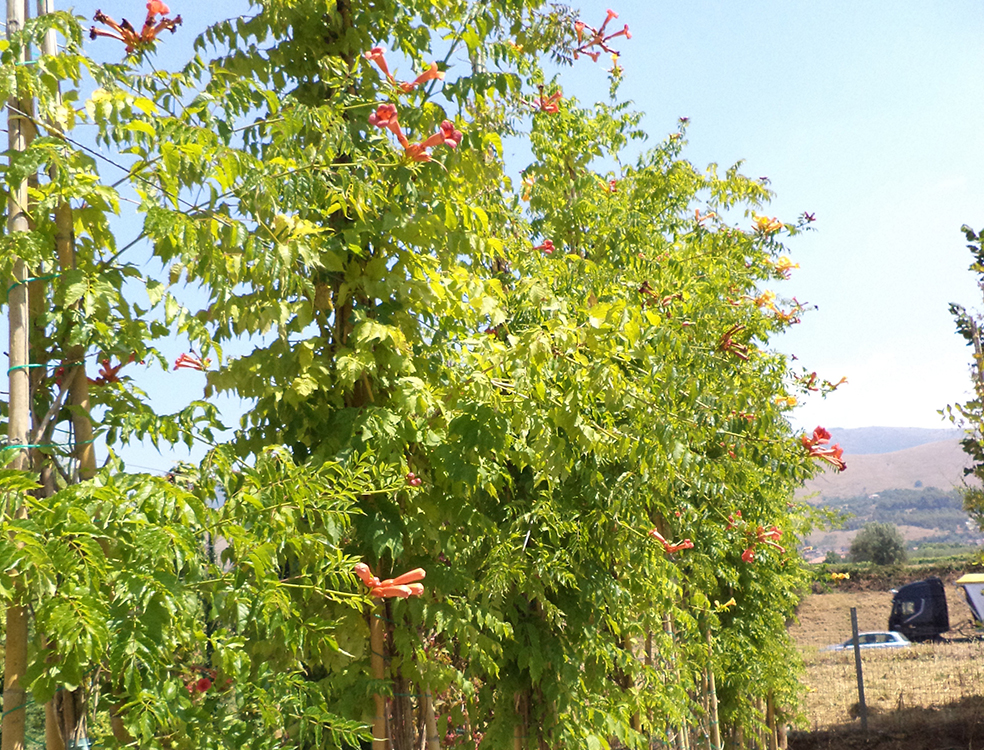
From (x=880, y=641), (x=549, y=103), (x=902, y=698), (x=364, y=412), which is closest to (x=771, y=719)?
(x=902, y=698)

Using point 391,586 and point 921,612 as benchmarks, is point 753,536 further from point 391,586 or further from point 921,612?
point 921,612

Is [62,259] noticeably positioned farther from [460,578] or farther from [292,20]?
[460,578]

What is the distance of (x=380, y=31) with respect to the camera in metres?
3.04

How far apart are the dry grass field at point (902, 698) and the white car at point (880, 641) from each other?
3.84 ft

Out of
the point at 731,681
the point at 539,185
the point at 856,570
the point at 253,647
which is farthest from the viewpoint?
the point at 856,570

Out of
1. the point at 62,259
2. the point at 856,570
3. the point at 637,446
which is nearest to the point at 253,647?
the point at 62,259

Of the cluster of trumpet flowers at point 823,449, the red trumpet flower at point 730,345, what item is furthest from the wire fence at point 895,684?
the red trumpet flower at point 730,345

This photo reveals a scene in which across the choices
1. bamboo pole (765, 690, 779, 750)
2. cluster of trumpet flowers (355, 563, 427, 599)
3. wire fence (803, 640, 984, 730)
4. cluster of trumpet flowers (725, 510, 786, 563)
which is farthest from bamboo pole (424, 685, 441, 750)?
wire fence (803, 640, 984, 730)

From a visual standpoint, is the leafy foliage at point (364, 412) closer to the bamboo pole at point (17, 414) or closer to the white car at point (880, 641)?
the bamboo pole at point (17, 414)

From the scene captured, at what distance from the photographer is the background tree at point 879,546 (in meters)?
40.3

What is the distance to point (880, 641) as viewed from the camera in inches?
830

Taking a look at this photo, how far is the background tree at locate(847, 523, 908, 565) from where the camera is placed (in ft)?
132

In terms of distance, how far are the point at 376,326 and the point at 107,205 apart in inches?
34.2

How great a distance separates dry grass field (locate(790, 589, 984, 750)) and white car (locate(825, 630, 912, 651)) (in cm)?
117
